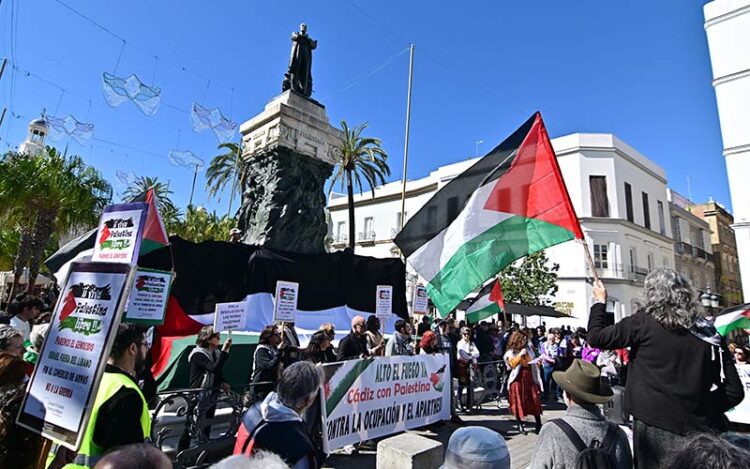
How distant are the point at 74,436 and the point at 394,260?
32.1ft

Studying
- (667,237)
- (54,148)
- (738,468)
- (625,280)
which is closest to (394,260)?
(738,468)

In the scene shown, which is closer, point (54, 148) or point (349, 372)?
point (349, 372)

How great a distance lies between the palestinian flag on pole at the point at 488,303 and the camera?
13.1m

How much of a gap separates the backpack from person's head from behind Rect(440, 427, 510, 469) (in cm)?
77

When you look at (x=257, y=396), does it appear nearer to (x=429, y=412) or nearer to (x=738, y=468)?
(x=429, y=412)

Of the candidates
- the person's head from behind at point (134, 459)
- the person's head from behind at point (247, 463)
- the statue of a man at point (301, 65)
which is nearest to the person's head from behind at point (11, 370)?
the person's head from behind at point (134, 459)

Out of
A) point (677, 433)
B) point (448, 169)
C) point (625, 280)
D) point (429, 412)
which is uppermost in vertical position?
point (448, 169)

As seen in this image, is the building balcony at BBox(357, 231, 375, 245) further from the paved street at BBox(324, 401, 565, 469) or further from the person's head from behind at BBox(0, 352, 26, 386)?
the person's head from behind at BBox(0, 352, 26, 386)

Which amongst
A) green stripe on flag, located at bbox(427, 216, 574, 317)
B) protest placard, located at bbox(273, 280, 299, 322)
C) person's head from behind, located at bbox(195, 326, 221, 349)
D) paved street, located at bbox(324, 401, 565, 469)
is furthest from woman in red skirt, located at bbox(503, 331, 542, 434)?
person's head from behind, located at bbox(195, 326, 221, 349)

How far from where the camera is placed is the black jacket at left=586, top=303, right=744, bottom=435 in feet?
7.86

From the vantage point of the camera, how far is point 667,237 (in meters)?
36.6

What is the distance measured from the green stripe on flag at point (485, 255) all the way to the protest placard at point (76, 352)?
3462 millimetres

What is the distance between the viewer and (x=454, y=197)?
547 centimetres

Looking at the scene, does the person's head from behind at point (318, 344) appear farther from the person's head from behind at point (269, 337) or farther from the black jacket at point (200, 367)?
the black jacket at point (200, 367)
